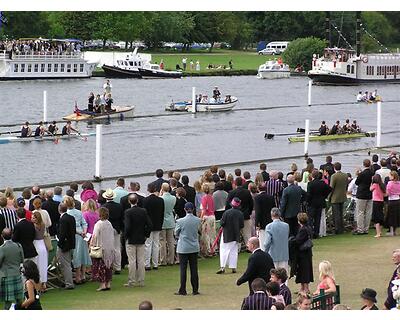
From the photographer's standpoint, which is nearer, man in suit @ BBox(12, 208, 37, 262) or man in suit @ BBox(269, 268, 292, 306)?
man in suit @ BBox(269, 268, 292, 306)

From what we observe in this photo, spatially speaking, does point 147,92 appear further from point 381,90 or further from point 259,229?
point 259,229

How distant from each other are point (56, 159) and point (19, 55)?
59818 millimetres

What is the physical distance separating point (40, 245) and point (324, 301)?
519 cm

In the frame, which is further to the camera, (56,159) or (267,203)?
(56,159)

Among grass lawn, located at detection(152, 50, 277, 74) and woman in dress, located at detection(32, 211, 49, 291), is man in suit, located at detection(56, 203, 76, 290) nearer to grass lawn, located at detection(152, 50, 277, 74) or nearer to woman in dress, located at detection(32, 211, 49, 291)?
woman in dress, located at detection(32, 211, 49, 291)

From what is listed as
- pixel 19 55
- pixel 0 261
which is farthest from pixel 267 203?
pixel 19 55

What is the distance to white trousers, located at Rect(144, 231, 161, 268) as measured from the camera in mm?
21203

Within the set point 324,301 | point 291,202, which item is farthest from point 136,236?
point 324,301

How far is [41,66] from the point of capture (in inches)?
4513

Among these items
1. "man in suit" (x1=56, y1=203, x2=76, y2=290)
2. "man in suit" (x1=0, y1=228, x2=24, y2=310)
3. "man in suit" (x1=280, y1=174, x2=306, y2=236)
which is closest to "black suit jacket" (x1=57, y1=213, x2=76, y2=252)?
"man in suit" (x1=56, y1=203, x2=76, y2=290)

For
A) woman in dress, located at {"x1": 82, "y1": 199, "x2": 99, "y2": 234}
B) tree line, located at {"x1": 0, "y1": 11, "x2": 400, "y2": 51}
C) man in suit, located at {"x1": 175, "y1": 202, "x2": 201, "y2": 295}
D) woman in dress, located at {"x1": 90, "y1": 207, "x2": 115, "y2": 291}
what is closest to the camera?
man in suit, located at {"x1": 175, "y1": 202, "x2": 201, "y2": 295}

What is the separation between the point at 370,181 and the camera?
80.7ft

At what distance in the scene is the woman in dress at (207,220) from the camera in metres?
21.9

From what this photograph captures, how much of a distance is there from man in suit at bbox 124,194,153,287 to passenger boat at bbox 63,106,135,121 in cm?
4956
